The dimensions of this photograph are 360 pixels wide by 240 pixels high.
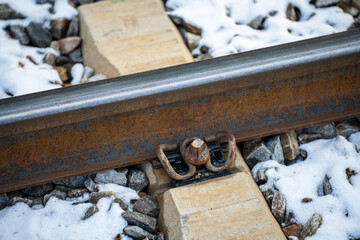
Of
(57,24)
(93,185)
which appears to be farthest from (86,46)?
(93,185)

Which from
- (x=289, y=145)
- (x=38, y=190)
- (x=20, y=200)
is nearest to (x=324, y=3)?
(x=289, y=145)

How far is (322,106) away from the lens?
2.99 metres

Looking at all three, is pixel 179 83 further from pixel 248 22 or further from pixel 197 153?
pixel 248 22

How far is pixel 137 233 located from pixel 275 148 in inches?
48.4

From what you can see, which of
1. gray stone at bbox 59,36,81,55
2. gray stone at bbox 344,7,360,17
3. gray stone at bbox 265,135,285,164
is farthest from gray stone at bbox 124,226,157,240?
gray stone at bbox 344,7,360,17

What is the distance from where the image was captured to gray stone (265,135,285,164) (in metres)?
2.88

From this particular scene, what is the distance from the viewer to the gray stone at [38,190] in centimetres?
267

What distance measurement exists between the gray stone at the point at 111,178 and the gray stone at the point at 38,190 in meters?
0.34

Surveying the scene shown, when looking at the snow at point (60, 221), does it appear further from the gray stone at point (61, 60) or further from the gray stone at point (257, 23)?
the gray stone at point (257, 23)

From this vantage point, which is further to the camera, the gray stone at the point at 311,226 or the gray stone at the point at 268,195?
the gray stone at the point at 268,195

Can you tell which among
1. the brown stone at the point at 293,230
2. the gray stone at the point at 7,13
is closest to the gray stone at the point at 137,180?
the brown stone at the point at 293,230

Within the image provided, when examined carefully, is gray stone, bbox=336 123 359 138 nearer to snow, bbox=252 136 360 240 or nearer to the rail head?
snow, bbox=252 136 360 240

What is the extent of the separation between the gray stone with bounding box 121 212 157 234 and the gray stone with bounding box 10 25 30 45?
2399 mm

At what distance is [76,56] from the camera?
13.1ft
